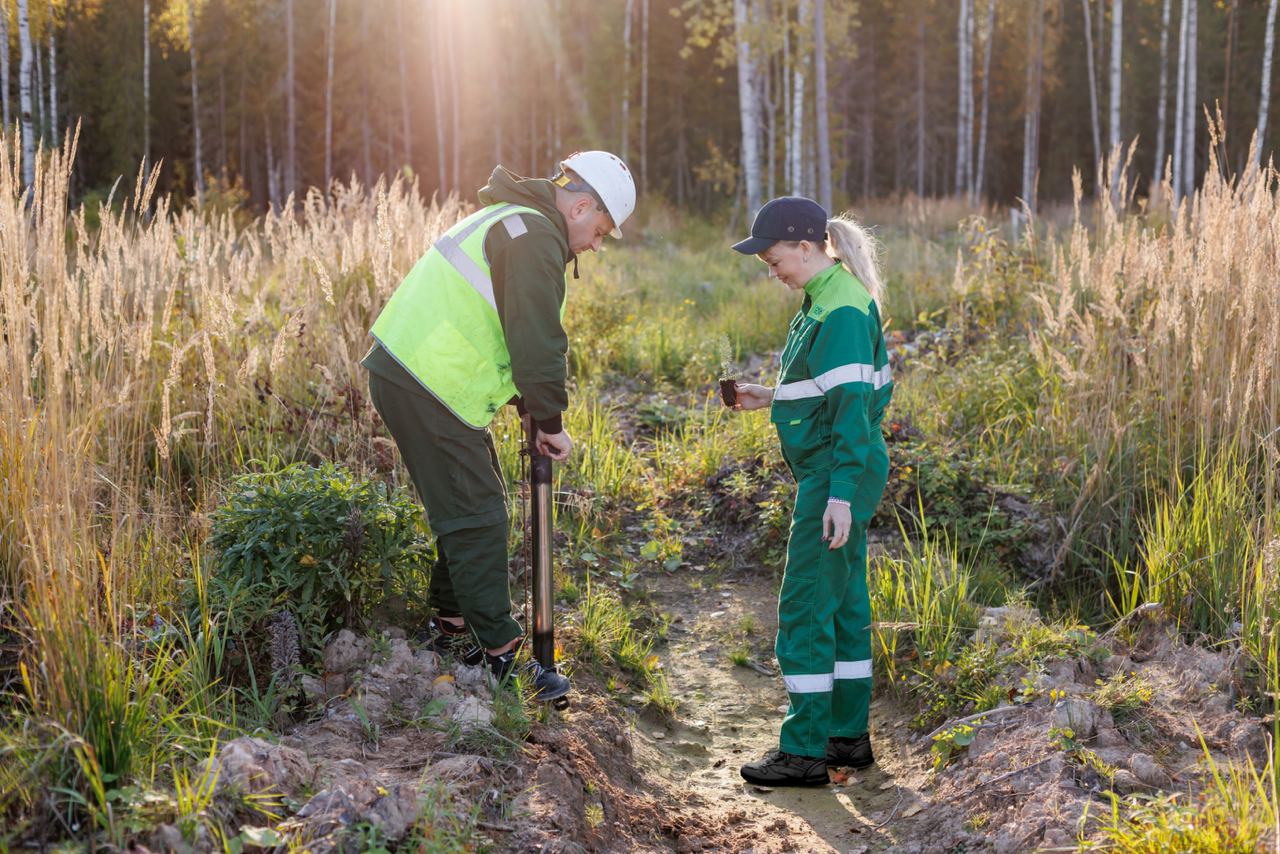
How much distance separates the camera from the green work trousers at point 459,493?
3936mm

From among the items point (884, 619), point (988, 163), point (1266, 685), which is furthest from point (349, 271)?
point (988, 163)

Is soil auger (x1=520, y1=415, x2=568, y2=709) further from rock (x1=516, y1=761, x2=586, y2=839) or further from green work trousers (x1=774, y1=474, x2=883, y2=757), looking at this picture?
green work trousers (x1=774, y1=474, x2=883, y2=757)

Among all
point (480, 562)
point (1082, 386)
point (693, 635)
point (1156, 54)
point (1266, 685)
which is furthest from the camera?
point (1156, 54)

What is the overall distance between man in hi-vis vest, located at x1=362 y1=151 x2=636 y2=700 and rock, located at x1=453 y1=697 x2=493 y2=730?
334 millimetres

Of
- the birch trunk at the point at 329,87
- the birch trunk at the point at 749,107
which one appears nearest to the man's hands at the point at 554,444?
the birch trunk at the point at 749,107

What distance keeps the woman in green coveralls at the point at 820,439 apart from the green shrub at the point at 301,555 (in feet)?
5.33

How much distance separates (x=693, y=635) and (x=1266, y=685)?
2786 millimetres

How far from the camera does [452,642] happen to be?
4.32 metres

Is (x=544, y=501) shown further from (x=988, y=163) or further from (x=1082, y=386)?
(x=988, y=163)

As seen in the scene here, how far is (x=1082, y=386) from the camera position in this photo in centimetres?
605

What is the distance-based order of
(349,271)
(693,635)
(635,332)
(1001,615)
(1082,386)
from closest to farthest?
(1001,615) < (693,635) < (1082,386) < (349,271) < (635,332)

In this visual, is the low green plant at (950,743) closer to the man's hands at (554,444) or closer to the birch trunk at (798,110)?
the man's hands at (554,444)

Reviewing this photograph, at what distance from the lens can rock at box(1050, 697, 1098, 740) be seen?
144 inches

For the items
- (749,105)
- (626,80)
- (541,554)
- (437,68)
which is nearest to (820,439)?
(541,554)
